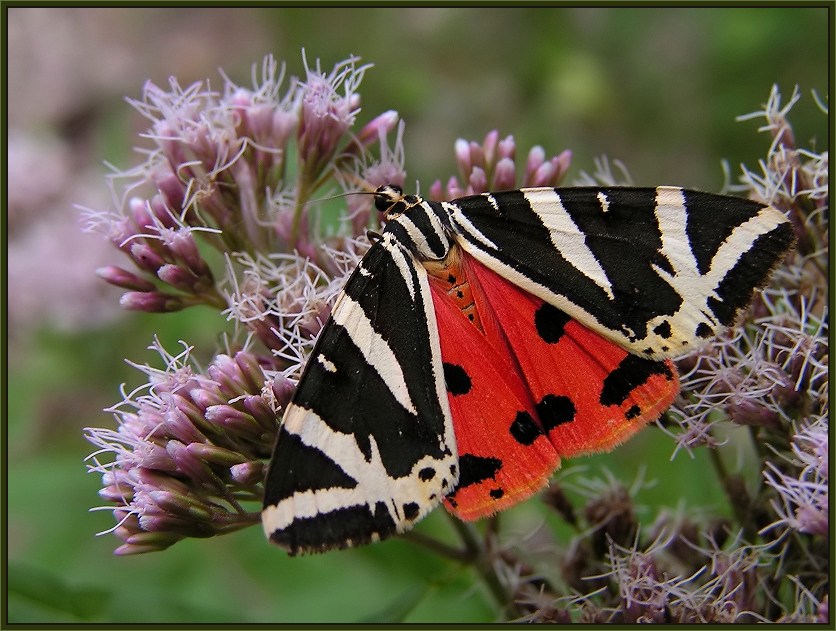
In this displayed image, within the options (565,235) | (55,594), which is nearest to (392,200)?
(565,235)

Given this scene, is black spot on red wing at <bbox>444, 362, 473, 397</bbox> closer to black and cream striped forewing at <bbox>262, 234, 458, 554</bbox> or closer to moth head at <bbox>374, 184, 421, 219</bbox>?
black and cream striped forewing at <bbox>262, 234, 458, 554</bbox>

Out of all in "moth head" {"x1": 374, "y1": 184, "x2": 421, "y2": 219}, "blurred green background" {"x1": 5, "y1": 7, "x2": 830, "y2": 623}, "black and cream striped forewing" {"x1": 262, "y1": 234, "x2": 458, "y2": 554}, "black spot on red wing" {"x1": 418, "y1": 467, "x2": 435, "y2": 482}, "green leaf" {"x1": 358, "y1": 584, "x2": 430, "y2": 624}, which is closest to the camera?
"black and cream striped forewing" {"x1": 262, "y1": 234, "x2": 458, "y2": 554}

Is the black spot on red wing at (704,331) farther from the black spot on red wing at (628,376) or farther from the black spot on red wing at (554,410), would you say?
the black spot on red wing at (554,410)

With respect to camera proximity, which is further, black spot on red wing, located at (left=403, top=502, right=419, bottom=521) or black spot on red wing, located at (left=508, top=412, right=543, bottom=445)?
black spot on red wing, located at (left=508, top=412, right=543, bottom=445)

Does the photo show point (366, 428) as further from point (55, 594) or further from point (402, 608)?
point (55, 594)

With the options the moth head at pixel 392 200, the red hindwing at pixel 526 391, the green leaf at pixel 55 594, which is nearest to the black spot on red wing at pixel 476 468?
the red hindwing at pixel 526 391

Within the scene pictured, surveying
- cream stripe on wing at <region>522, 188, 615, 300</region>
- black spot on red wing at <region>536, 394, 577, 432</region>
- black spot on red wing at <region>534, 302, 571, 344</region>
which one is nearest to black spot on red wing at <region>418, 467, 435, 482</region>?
black spot on red wing at <region>536, 394, 577, 432</region>
